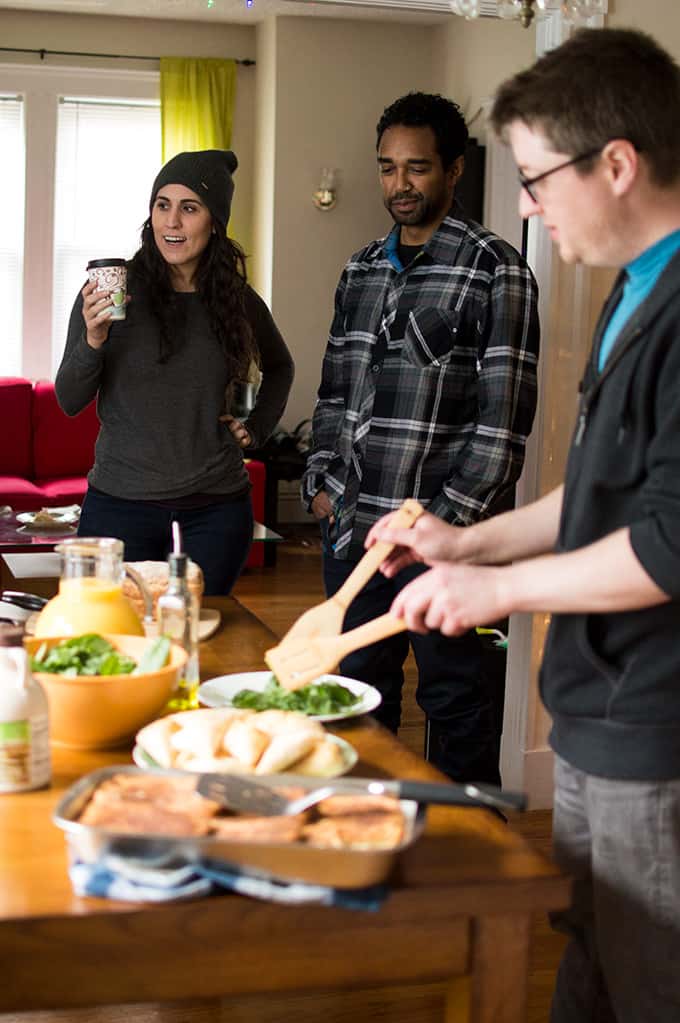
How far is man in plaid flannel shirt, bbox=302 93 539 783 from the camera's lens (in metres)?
2.54

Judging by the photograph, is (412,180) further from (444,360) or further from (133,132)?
(133,132)

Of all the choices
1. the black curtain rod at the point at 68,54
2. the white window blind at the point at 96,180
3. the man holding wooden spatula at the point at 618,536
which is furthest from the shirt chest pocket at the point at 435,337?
the black curtain rod at the point at 68,54

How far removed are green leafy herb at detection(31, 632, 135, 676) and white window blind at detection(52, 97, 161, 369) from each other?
643cm

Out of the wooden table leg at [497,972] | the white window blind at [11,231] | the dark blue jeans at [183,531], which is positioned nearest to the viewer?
the wooden table leg at [497,972]

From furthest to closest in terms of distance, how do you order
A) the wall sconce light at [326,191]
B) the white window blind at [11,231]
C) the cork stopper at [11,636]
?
the white window blind at [11,231]
the wall sconce light at [326,191]
the cork stopper at [11,636]

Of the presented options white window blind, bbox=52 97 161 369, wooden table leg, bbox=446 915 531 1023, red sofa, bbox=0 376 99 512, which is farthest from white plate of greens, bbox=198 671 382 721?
white window blind, bbox=52 97 161 369

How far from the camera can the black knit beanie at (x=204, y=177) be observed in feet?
8.27

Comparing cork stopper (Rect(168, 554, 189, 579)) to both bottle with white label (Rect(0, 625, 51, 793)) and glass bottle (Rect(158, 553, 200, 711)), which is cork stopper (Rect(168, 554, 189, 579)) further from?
bottle with white label (Rect(0, 625, 51, 793))

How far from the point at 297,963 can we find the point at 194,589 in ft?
2.44

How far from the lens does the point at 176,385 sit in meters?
2.55

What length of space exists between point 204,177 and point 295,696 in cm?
140

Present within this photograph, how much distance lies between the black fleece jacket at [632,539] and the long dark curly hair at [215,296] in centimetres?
138

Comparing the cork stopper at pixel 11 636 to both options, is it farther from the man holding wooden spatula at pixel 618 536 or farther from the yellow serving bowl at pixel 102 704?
the man holding wooden spatula at pixel 618 536

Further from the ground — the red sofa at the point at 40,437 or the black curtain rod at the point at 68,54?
the black curtain rod at the point at 68,54
